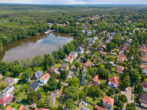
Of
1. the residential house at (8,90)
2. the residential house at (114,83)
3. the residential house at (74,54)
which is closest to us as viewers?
the residential house at (8,90)

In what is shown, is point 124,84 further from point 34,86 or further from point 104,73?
point 34,86

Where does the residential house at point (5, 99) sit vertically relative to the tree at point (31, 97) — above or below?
below

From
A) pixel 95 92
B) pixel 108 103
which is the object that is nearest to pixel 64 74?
pixel 95 92

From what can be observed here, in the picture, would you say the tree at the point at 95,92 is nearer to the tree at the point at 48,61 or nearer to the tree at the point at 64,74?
the tree at the point at 64,74

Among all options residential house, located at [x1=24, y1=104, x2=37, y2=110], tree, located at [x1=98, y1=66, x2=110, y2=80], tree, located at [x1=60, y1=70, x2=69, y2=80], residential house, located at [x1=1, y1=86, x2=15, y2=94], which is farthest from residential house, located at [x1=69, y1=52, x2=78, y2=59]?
residential house, located at [x1=24, y1=104, x2=37, y2=110]

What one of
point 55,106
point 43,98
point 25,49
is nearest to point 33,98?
point 43,98

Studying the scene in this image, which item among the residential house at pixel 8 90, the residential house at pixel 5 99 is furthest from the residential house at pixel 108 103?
the residential house at pixel 8 90

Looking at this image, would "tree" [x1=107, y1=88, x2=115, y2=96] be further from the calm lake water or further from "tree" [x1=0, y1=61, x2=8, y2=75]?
the calm lake water

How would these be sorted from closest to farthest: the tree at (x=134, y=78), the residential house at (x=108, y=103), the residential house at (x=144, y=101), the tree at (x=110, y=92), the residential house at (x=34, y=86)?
the residential house at (x=108, y=103) < the residential house at (x=144, y=101) < the tree at (x=110, y=92) < the residential house at (x=34, y=86) < the tree at (x=134, y=78)

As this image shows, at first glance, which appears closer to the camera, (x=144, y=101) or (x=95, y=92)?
(x=144, y=101)

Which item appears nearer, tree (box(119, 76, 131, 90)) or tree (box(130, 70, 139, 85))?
tree (box(119, 76, 131, 90))

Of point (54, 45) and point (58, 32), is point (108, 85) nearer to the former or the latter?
point (54, 45)
